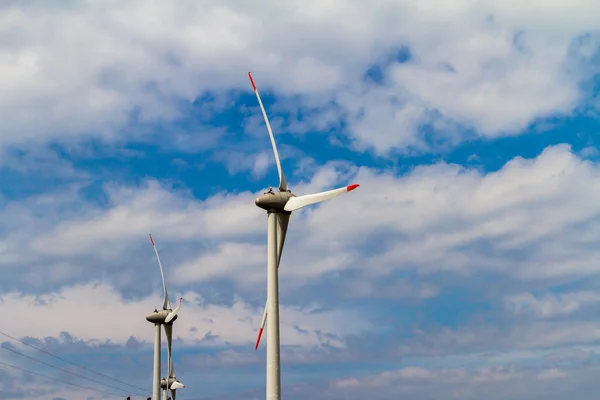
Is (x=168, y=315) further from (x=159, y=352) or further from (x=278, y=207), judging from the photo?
(x=278, y=207)

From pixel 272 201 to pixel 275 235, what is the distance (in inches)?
153

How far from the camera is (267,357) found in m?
71.5

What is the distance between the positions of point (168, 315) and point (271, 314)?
88.6 metres

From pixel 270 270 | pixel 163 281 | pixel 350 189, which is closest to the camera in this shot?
pixel 350 189

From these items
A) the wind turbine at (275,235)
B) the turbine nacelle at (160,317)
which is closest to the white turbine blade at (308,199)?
the wind turbine at (275,235)

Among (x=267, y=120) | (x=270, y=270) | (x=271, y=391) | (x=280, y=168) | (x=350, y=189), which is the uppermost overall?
(x=267, y=120)

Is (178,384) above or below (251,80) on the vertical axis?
below

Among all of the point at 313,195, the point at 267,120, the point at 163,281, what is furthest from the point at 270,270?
the point at 163,281

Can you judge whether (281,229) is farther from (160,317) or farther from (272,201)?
(160,317)

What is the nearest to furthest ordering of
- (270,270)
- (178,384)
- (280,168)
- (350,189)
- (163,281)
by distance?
(350,189)
(270,270)
(280,168)
(163,281)
(178,384)

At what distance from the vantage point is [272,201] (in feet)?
253

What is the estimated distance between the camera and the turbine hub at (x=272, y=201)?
77125mm

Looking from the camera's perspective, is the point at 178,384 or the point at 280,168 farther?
the point at 178,384

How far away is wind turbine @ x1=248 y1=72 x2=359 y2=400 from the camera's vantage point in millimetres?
70938
